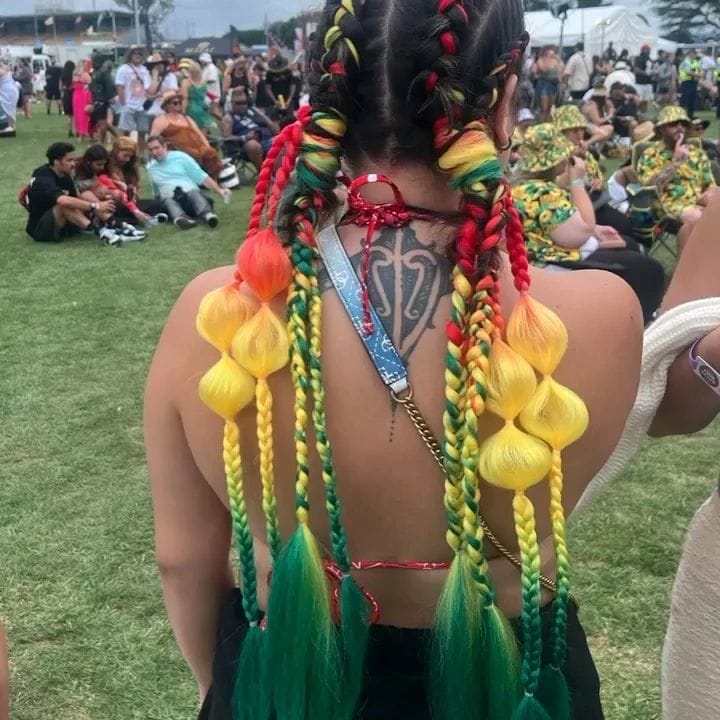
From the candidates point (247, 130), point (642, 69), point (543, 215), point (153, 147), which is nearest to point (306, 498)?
point (543, 215)

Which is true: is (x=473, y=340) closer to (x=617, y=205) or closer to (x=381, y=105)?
(x=381, y=105)

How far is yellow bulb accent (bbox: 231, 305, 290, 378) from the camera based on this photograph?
1198 mm

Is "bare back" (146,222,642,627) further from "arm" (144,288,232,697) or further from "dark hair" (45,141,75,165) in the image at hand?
"dark hair" (45,141,75,165)

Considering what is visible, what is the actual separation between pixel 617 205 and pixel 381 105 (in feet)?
24.0

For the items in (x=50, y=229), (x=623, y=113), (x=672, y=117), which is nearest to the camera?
(x=672, y=117)

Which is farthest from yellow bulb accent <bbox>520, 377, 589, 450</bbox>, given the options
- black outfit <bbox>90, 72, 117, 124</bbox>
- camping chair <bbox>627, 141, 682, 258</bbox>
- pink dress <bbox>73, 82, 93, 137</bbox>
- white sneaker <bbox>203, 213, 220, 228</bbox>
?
pink dress <bbox>73, 82, 93, 137</bbox>

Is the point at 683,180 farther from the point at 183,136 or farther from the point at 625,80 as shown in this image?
the point at 625,80

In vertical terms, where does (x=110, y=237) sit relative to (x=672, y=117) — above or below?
below

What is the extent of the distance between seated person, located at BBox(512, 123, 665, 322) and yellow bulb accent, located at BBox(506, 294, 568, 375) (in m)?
4.28

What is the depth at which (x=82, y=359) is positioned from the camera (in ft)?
18.9

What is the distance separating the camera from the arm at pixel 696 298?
4.91 ft

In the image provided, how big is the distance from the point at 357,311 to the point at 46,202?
28.6 ft

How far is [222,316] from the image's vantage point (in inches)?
47.8

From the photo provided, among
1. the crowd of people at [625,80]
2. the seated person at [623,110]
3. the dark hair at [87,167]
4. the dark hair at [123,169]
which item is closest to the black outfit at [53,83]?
the crowd of people at [625,80]
